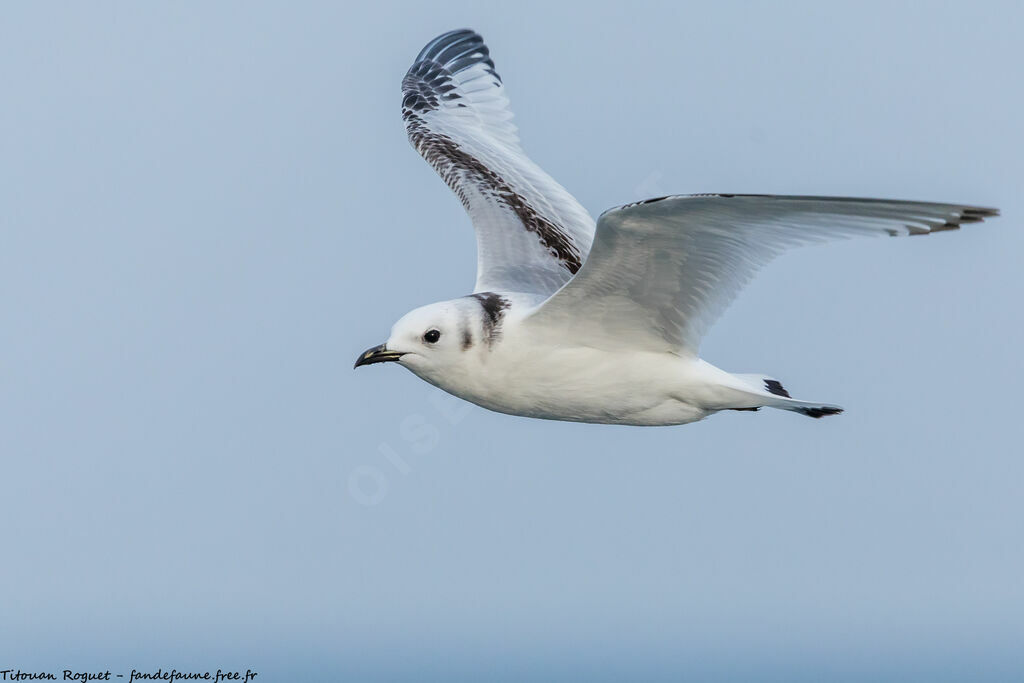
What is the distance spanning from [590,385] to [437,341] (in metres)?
1.04

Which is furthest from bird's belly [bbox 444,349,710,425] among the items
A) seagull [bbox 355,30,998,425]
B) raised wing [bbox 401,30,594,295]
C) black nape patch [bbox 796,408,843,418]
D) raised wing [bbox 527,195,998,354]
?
raised wing [bbox 401,30,594,295]

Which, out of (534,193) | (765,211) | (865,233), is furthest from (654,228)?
(534,193)

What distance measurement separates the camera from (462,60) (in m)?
13.7

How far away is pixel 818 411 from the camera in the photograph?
8875 millimetres

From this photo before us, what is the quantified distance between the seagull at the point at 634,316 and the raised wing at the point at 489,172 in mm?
95

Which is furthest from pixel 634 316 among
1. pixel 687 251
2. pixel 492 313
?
pixel 492 313

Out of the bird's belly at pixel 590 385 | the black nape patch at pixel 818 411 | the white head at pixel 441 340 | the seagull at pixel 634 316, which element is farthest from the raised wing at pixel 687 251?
the black nape patch at pixel 818 411

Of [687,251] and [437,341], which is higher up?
[687,251]

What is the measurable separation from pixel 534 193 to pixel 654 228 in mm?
3809

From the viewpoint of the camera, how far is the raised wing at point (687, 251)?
6.88 m

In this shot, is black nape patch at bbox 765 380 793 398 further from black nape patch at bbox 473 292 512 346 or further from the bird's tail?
black nape patch at bbox 473 292 512 346

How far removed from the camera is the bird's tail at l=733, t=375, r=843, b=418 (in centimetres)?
855

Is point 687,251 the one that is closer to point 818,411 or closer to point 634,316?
point 634,316

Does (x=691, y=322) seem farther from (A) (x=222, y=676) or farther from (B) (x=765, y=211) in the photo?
(A) (x=222, y=676)
